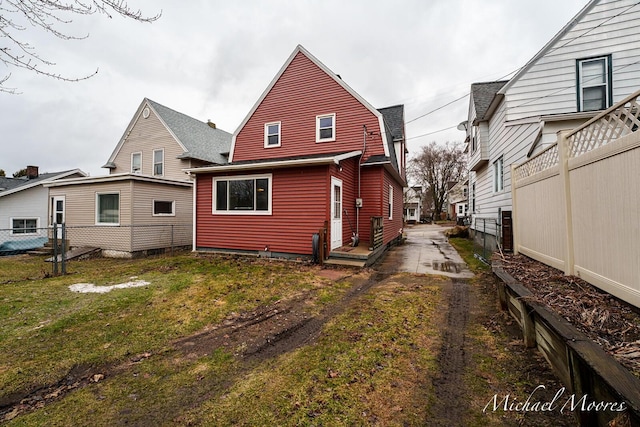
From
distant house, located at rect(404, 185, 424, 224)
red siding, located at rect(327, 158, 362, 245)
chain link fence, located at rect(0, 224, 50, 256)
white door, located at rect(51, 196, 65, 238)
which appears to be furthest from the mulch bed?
distant house, located at rect(404, 185, 424, 224)

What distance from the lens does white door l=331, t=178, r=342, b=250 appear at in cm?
902

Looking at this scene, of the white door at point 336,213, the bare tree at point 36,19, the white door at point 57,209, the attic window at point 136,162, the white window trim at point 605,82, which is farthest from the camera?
the attic window at point 136,162

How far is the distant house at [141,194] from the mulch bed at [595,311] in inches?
471

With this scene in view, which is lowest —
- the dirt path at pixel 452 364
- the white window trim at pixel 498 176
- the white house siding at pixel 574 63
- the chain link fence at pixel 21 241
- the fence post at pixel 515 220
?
the dirt path at pixel 452 364

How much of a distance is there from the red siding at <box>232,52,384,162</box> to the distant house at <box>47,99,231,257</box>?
4.54 metres

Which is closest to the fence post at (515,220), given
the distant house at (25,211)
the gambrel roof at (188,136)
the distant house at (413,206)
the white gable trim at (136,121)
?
the gambrel roof at (188,136)

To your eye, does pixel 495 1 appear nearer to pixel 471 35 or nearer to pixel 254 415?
pixel 471 35

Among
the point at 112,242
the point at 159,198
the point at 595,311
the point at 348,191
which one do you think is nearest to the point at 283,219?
the point at 348,191

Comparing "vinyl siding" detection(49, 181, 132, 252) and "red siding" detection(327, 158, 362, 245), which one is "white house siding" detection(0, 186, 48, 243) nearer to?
"vinyl siding" detection(49, 181, 132, 252)

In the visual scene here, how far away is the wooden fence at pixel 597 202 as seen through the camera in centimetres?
254

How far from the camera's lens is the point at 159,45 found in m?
8.80

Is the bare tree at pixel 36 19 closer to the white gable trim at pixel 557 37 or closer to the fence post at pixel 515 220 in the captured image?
the fence post at pixel 515 220

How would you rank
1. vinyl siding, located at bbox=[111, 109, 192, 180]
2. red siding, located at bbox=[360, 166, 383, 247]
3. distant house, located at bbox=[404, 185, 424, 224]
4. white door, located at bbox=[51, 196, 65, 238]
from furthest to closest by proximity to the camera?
distant house, located at bbox=[404, 185, 424, 224] < vinyl siding, located at bbox=[111, 109, 192, 180] < white door, located at bbox=[51, 196, 65, 238] < red siding, located at bbox=[360, 166, 383, 247]

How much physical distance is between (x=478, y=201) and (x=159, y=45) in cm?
1594
